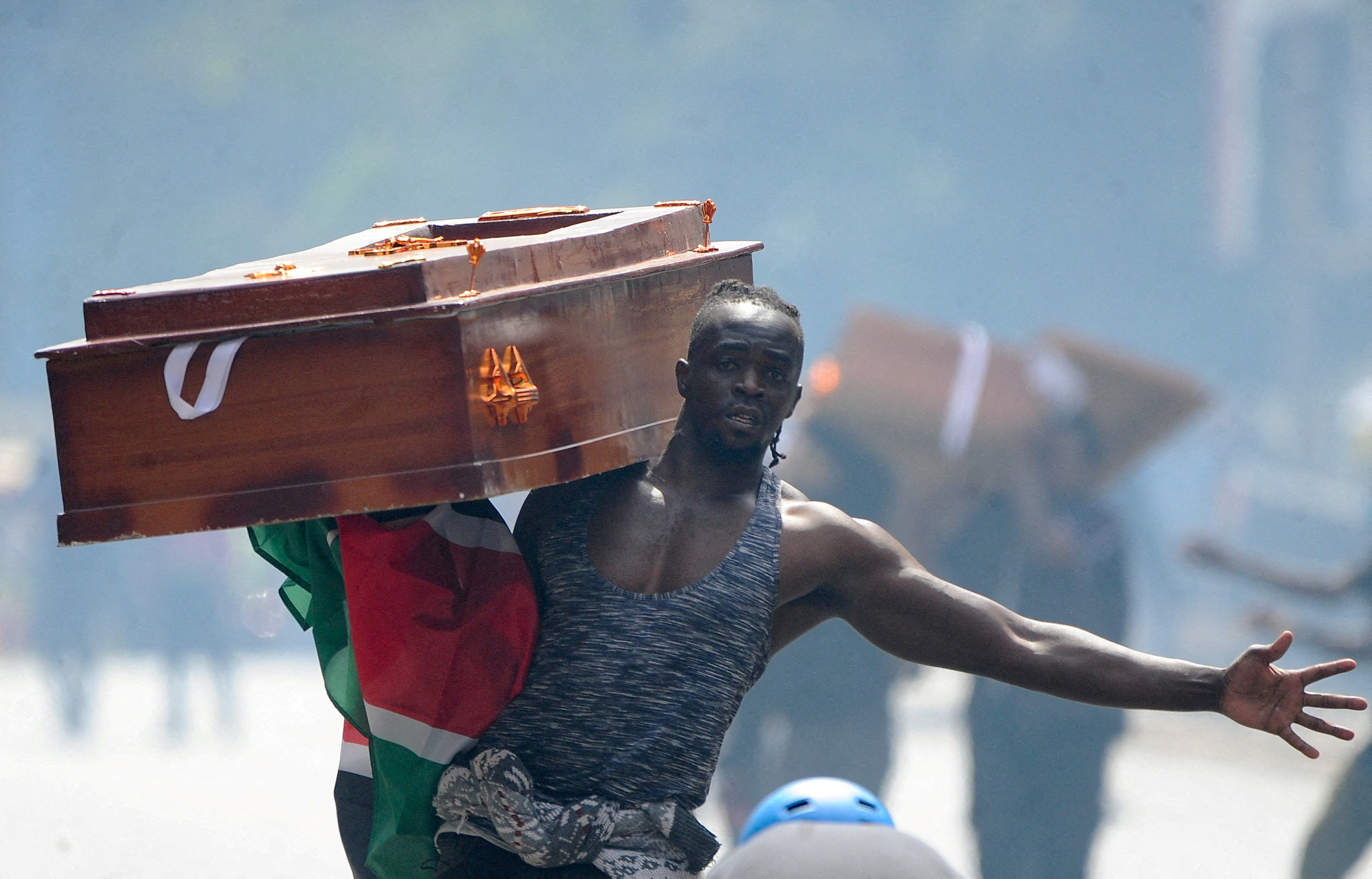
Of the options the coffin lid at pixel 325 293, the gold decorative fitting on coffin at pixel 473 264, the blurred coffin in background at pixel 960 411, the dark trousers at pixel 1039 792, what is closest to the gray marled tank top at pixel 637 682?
the gold decorative fitting on coffin at pixel 473 264

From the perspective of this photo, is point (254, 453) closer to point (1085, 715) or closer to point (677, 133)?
point (1085, 715)

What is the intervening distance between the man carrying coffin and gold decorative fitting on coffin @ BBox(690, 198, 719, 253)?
54cm

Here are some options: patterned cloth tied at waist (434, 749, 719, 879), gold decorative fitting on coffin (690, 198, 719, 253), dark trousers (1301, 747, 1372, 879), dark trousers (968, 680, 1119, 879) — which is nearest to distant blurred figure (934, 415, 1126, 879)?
dark trousers (968, 680, 1119, 879)

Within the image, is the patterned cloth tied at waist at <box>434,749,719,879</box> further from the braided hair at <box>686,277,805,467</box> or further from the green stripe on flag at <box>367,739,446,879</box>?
the braided hair at <box>686,277,805,467</box>

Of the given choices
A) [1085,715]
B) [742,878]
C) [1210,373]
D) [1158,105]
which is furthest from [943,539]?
[742,878]

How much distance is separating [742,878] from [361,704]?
2.97 feet

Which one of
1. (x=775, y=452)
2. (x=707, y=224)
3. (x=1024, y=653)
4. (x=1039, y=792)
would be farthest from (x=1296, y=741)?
(x=1039, y=792)

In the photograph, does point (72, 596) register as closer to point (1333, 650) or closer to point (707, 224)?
point (707, 224)

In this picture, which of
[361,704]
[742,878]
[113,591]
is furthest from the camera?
[113,591]

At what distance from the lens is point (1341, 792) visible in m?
4.59

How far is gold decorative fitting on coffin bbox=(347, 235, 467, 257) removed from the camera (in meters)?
2.51

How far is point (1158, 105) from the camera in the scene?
773 centimetres

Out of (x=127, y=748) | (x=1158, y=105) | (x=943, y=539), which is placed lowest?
(x=127, y=748)

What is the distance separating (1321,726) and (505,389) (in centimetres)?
139
